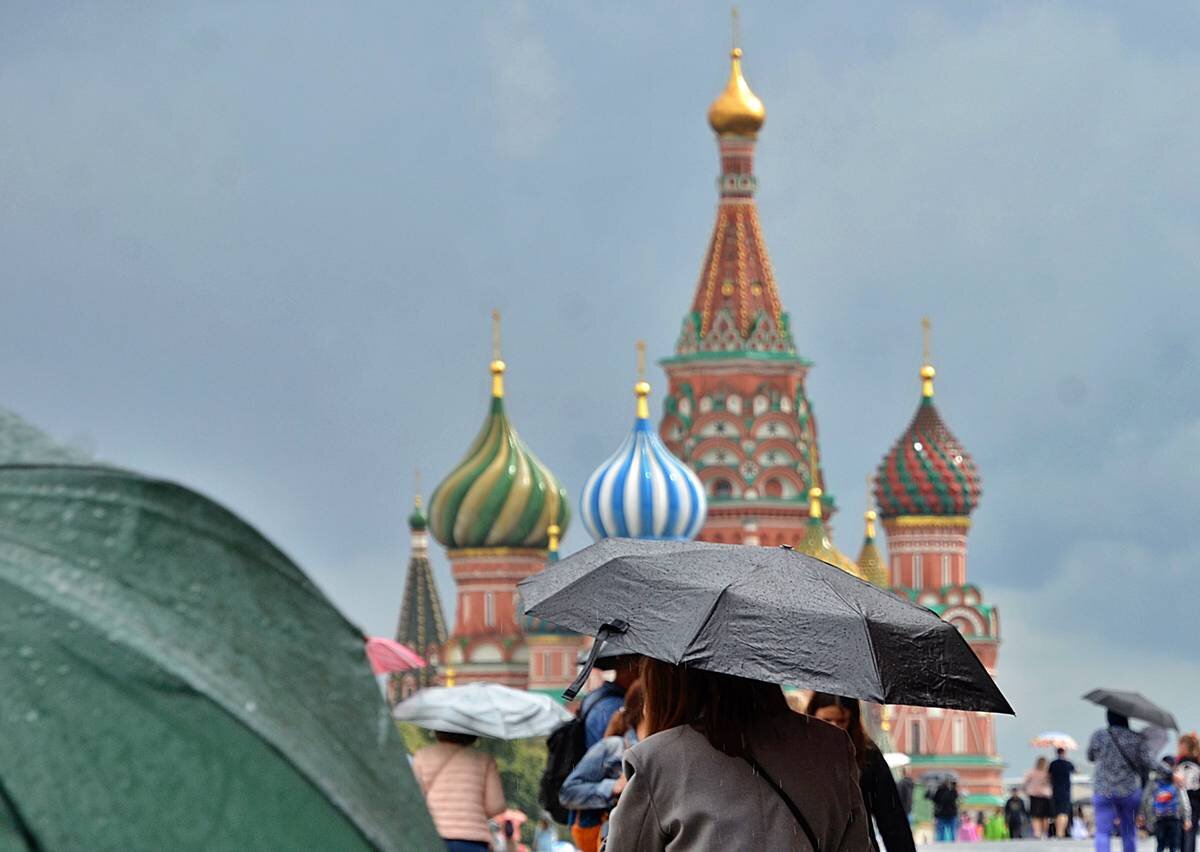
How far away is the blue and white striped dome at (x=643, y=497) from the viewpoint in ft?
179

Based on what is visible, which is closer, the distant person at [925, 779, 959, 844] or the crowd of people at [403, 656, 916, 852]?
the crowd of people at [403, 656, 916, 852]

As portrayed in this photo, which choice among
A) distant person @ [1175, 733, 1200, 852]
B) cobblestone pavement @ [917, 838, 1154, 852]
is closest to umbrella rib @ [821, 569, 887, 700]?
distant person @ [1175, 733, 1200, 852]

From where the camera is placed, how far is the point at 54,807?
222cm

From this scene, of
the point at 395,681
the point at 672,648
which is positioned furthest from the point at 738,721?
the point at 395,681

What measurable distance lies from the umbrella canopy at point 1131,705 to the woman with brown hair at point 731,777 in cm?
1027

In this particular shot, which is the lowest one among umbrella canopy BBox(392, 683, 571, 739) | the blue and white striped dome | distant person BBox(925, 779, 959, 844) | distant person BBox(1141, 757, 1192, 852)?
umbrella canopy BBox(392, 683, 571, 739)

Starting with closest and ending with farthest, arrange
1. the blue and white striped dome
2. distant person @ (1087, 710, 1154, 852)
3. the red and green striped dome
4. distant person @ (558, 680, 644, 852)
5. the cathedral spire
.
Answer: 1. distant person @ (558, 680, 644, 852)
2. distant person @ (1087, 710, 1154, 852)
3. the blue and white striped dome
4. the red and green striped dome
5. the cathedral spire

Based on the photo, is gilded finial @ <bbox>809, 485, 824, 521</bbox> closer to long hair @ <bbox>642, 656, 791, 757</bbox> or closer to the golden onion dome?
the golden onion dome

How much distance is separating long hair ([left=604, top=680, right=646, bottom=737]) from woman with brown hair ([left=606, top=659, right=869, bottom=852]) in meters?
1.18

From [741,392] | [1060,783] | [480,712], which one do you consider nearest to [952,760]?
[741,392]

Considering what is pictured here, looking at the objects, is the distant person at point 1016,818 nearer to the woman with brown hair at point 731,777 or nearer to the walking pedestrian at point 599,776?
the walking pedestrian at point 599,776

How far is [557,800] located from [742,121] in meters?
56.7

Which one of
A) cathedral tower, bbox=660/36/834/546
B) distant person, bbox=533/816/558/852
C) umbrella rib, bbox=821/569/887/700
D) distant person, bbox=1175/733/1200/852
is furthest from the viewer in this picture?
cathedral tower, bbox=660/36/834/546

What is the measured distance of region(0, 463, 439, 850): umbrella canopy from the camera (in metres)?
2.25
